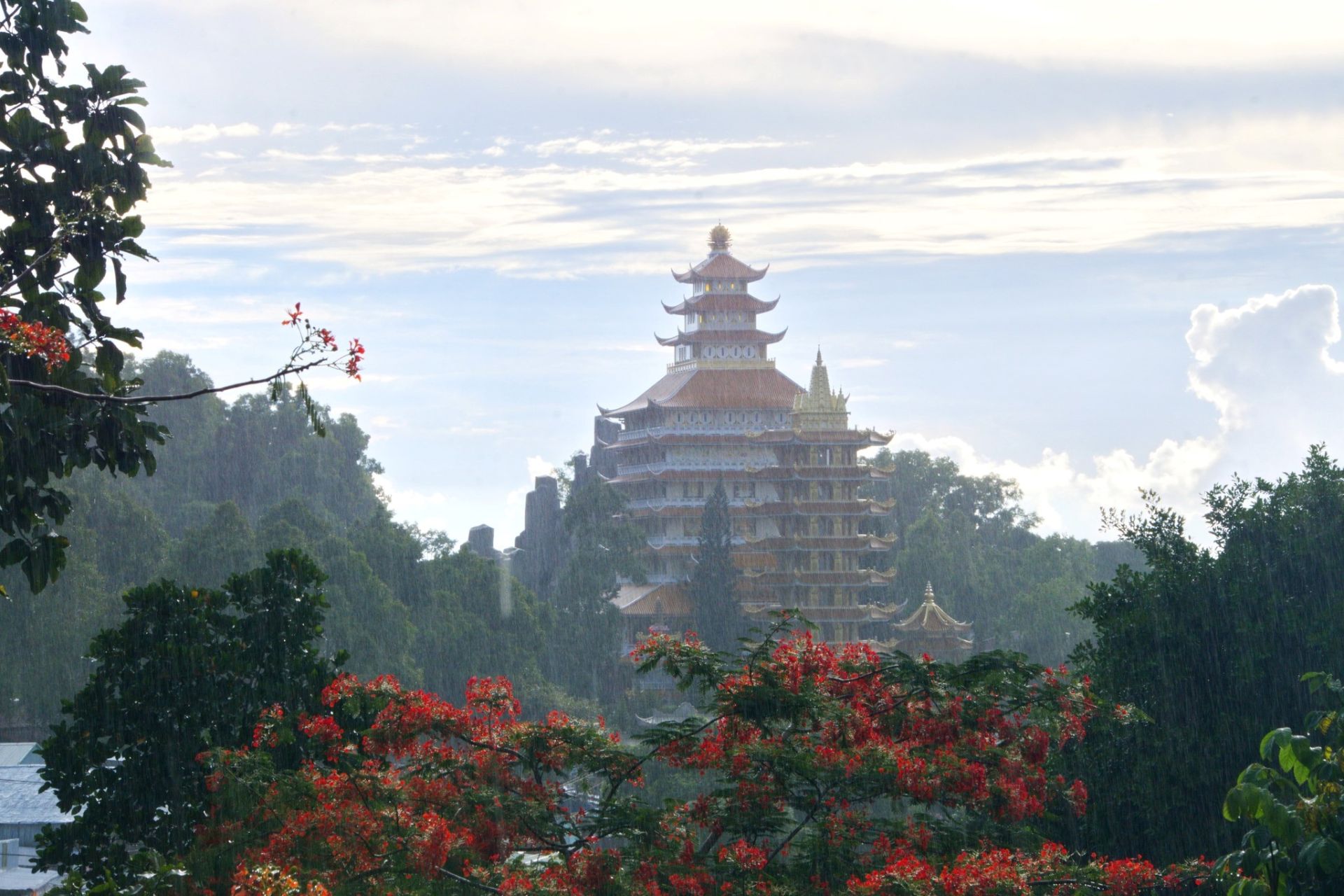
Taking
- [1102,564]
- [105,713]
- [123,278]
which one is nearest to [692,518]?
[1102,564]

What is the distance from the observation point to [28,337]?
8.11 meters

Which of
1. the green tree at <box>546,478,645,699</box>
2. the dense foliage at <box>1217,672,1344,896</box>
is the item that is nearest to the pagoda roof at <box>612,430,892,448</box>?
the green tree at <box>546,478,645,699</box>

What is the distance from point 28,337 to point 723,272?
61711 mm

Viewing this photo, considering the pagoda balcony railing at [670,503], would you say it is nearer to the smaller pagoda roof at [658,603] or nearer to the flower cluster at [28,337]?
the smaller pagoda roof at [658,603]

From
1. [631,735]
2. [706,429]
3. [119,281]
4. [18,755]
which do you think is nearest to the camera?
[119,281]

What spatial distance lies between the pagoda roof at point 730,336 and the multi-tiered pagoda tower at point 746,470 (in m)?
0.07

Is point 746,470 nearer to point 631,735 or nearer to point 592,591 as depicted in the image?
point 592,591

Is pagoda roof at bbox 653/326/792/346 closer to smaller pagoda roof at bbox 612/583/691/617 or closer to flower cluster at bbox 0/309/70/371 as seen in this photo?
smaller pagoda roof at bbox 612/583/691/617

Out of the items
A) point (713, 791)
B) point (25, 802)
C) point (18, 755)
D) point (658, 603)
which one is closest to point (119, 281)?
point (713, 791)

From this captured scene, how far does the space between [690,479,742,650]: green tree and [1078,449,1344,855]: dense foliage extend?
33.7 m

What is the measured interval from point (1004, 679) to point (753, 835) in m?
2.26

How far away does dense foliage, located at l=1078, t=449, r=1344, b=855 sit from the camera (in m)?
18.7

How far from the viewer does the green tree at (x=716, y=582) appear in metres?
55.2

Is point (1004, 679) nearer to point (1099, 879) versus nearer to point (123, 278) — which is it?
point (1099, 879)
